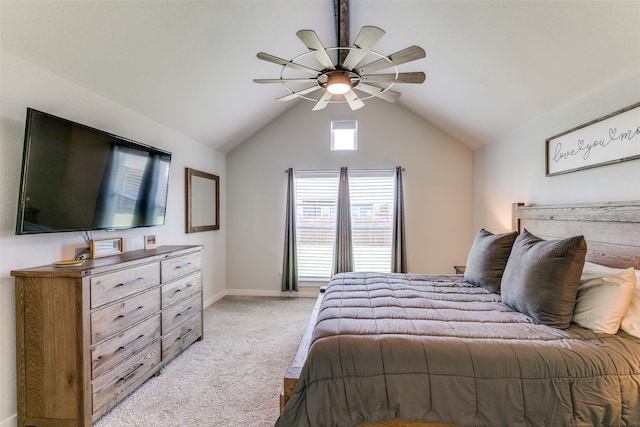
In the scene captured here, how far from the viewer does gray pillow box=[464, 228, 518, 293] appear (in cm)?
254

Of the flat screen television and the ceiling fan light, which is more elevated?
the ceiling fan light

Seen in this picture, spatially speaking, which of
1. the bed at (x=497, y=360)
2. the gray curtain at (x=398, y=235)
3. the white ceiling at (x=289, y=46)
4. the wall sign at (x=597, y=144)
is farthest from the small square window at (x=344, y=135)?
the bed at (x=497, y=360)

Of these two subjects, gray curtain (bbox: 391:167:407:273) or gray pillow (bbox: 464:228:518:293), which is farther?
gray curtain (bbox: 391:167:407:273)

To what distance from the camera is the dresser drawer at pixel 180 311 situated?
2614 millimetres

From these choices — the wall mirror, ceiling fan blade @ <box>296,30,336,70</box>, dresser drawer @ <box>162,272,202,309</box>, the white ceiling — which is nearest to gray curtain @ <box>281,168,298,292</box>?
the wall mirror

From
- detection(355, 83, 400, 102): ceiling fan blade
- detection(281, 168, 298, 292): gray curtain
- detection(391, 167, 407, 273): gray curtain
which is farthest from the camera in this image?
detection(281, 168, 298, 292): gray curtain

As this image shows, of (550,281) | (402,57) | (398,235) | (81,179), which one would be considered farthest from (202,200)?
(550,281)

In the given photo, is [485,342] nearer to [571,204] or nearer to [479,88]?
[571,204]

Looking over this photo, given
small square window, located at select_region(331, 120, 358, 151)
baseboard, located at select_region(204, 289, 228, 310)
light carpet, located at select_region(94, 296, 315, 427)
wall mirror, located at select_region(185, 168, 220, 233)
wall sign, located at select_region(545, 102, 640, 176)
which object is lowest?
light carpet, located at select_region(94, 296, 315, 427)

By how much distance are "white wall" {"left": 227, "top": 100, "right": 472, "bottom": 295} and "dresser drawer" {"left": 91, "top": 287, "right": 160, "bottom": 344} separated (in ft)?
8.12

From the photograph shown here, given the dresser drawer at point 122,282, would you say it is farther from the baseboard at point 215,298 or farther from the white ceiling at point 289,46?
the baseboard at point 215,298

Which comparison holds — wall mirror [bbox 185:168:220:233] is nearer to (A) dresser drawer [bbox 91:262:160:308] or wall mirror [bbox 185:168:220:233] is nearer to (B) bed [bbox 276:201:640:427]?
(A) dresser drawer [bbox 91:262:160:308]

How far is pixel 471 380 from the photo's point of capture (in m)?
1.47

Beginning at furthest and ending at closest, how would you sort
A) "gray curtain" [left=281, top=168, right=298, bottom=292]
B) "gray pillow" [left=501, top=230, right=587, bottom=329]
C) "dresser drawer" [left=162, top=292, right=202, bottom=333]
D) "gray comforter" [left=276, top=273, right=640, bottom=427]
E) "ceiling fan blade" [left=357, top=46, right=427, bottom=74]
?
"gray curtain" [left=281, top=168, right=298, bottom=292]
"dresser drawer" [left=162, top=292, right=202, bottom=333]
"ceiling fan blade" [left=357, top=46, right=427, bottom=74]
"gray pillow" [left=501, top=230, right=587, bottom=329]
"gray comforter" [left=276, top=273, right=640, bottom=427]
